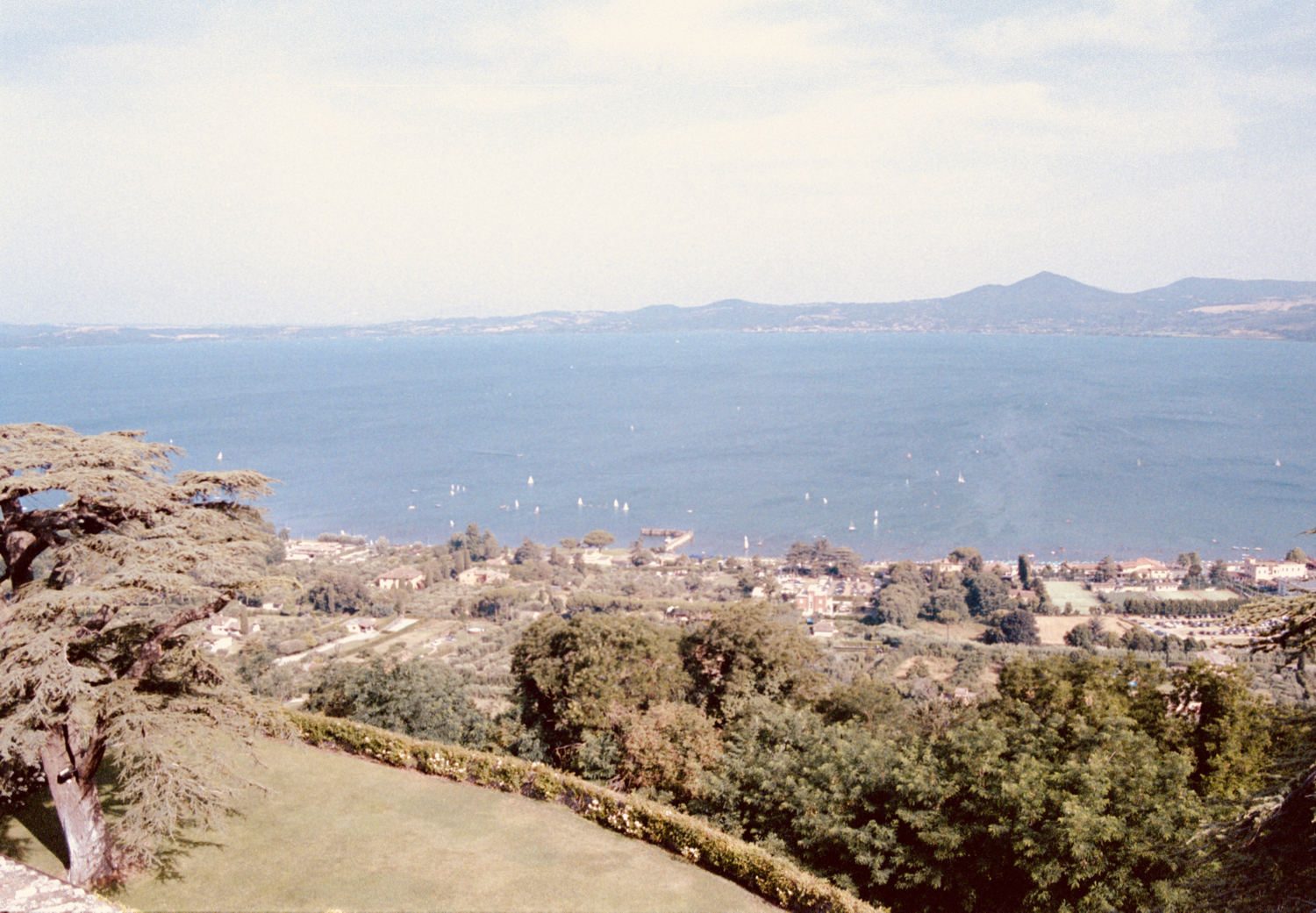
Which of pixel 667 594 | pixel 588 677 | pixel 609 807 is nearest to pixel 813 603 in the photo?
pixel 667 594

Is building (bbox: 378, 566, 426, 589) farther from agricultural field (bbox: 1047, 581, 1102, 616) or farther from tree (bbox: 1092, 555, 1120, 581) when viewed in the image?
tree (bbox: 1092, 555, 1120, 581)

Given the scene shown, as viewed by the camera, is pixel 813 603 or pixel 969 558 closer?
pixel 813 603

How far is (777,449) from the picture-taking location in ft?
288

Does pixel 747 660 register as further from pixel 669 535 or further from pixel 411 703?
pixel 669 535

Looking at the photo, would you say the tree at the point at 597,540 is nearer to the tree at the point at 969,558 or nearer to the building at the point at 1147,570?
the tree at the point at 969,558

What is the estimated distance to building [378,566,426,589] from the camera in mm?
47281

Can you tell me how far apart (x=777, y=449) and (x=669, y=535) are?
30610 mm

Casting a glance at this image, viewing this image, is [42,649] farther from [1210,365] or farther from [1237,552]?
[1210,365]

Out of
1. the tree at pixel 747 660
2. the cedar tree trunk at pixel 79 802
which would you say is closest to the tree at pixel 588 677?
the tree at pixel 747 660

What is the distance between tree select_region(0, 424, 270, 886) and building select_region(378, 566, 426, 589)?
37.9 metres

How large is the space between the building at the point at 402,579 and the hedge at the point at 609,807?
33.8 meters

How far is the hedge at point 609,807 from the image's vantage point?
943cm

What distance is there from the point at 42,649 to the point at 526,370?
167090 millimetres

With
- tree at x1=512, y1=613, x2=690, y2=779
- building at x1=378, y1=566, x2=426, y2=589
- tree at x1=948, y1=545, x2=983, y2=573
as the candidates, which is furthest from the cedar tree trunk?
tree at x1=948, y1=545, x2=983, y2=573
